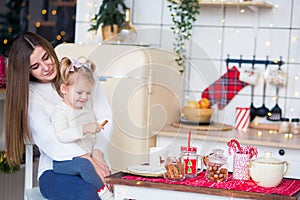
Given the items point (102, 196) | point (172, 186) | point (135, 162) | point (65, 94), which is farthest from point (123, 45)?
point (172, 186)

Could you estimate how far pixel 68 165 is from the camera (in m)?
2.66

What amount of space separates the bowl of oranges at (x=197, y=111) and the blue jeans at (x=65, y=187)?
113cm

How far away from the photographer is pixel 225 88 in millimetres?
3852

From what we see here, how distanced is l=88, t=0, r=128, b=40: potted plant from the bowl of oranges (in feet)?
1.98

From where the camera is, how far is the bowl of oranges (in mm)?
3607

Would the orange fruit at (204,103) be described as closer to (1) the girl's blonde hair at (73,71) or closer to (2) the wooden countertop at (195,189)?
(1) the girl's blonde hair at (73,71)

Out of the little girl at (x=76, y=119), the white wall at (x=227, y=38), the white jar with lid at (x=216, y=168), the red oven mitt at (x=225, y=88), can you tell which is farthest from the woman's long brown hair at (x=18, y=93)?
the red oven mitt at (x=225, y=88)

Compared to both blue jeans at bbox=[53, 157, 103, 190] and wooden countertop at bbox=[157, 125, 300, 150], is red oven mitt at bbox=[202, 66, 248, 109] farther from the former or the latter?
blue jeans at bbox=[53, 157, 103, 190]

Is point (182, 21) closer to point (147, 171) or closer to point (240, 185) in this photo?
point (147, 171)

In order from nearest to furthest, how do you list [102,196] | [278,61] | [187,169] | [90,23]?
[187,169] < [102,196] < [278,61] < [90,23]

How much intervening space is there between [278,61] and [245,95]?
284 millimetres

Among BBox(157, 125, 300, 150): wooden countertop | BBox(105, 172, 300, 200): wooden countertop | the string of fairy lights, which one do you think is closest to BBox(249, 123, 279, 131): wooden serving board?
BBox(157, 125, 300, 150): wooden countertop

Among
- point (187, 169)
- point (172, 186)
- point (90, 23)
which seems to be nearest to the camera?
point (172, 186)

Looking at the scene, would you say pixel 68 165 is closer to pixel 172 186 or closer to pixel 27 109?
pixel 27 109
